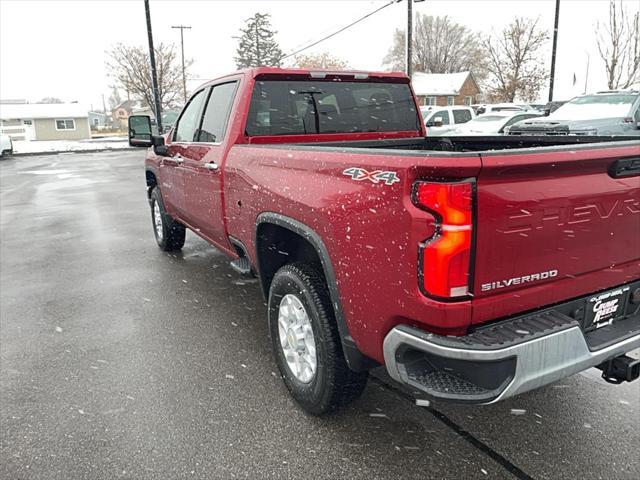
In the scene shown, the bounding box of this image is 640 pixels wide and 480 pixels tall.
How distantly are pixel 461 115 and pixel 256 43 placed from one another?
54.3 metres

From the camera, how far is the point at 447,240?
5.92 ft

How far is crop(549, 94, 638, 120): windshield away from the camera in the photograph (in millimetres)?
10758

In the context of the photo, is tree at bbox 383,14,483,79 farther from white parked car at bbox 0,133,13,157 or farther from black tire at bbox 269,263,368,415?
black tire at bbox 269,263,368,415

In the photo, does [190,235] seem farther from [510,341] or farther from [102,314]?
[510,341]

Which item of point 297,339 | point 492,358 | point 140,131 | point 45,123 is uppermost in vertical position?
point 45,123

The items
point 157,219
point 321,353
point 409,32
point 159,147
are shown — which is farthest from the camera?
point 409,32

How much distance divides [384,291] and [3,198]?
12704 mm

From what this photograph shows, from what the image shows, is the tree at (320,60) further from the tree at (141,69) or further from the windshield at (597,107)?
the windshield at (597,107)

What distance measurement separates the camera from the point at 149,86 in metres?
44.9

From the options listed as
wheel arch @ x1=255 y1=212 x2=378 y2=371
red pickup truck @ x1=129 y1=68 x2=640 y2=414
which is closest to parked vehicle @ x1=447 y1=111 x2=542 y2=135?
red pickup truck @ x1=129 y1=68 x2=640 y2=414

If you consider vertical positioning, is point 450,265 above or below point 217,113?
below

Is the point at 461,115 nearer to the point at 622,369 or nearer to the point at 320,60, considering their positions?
the point at 622,369

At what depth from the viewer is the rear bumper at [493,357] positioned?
1.84 metres

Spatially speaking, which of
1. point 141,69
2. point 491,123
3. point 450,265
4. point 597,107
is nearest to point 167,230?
point 450,265
